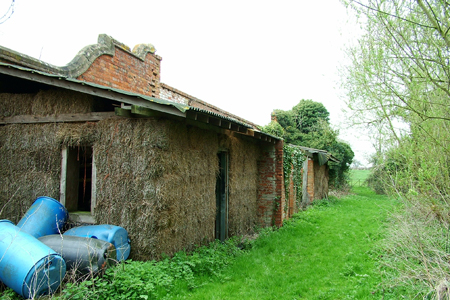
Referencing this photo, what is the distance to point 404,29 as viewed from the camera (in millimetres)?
4801

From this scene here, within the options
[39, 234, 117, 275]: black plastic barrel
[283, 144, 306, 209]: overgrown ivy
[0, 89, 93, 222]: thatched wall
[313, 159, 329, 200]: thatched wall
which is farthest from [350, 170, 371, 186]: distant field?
[39, 234, 117, 275]: black plastic barrel

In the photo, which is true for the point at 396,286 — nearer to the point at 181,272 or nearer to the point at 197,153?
the point at 181,272

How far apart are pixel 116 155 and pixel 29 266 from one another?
218 centimetres

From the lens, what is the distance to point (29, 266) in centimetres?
385

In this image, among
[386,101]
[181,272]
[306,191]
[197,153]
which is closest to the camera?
[181,272]

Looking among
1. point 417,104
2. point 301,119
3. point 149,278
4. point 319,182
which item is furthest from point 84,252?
point 301,119

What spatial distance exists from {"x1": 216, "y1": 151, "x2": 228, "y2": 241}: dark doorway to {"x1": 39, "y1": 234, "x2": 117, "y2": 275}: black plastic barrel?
12.1 ft

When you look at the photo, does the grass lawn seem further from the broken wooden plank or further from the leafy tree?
the leafy tree

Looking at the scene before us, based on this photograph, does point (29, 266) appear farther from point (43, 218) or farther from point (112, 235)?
point (43, 218)

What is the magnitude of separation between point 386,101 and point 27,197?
7.35 meters

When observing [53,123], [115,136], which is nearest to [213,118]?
[115,136]

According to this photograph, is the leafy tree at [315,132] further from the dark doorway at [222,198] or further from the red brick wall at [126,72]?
the dark doorway at [222,198]

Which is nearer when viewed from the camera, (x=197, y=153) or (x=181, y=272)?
(x=181, y=272)

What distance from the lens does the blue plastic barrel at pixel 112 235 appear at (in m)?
4.89
